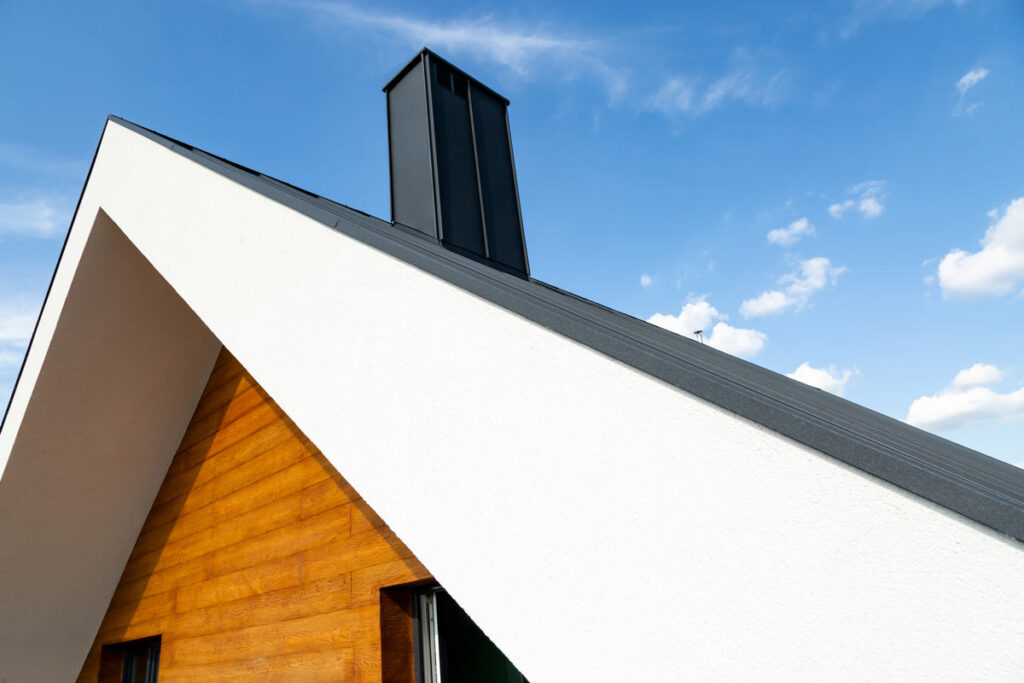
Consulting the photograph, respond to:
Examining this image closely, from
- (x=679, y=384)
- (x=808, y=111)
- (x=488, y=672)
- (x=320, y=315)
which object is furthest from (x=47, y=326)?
(x=808, y=111)

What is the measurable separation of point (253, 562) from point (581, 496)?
334cm

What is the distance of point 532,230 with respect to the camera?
585cm

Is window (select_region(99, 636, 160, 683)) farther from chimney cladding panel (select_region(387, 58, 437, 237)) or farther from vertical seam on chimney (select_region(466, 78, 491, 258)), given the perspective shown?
vertical seam on chimney (select_region(466, 78, 491, 258))

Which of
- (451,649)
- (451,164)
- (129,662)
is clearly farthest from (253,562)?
(451,164)

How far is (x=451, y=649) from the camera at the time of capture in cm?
317

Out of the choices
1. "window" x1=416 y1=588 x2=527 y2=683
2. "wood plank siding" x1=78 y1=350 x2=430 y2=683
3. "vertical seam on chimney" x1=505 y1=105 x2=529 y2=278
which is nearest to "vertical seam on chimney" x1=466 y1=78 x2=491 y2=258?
"vertical seam on chimney" x1=505 y1=105 x2=529 y2=278

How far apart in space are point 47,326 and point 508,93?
454cm

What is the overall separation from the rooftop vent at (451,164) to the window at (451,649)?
2.78 meters

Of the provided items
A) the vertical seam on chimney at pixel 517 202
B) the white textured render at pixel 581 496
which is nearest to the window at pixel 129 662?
the white textured render at pixel 581 496

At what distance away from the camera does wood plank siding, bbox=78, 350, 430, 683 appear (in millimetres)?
3006

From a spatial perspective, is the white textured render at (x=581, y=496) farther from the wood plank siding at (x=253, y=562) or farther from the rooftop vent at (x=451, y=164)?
the rooftop vent at (x=451, y=164)

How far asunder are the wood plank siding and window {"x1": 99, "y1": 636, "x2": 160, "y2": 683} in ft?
0.18

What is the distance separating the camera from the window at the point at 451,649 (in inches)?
113

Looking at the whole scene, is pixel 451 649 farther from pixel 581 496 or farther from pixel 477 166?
pixel 477 166
